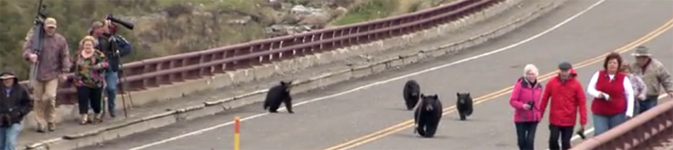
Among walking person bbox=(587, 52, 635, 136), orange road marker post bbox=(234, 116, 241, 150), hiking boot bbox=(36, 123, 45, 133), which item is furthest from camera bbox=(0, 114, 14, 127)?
walking person bbox=(587, 52, 635, 136)

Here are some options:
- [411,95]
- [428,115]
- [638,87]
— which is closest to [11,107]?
[428,115]

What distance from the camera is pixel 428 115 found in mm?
18000

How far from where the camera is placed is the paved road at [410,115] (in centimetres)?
1795

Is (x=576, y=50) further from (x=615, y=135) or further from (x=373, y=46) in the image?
(x=615, y=135)

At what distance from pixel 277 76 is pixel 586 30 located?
50.2 ft

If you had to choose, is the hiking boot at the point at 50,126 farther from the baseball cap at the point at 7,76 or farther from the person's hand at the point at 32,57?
the baseball cap at the point at 7,76

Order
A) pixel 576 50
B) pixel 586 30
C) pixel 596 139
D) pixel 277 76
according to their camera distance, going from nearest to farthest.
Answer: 1. pixel 596 139
2. pixel 277 76
3. pixel 576 50
4. pixel 586 30

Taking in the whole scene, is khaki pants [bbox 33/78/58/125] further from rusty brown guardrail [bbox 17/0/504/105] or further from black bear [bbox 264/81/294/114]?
black bear [bbox 264/81/294/114]

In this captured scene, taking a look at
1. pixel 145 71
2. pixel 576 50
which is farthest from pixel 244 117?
pixel 576 50

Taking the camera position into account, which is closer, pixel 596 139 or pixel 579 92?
pixel 596 139

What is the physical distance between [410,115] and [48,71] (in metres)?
6.12

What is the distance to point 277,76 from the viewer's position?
1021 inches

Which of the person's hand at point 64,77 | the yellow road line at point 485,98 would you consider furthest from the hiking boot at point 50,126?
the yellow road line at point 485,98

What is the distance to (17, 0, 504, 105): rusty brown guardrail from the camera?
2103 cm
